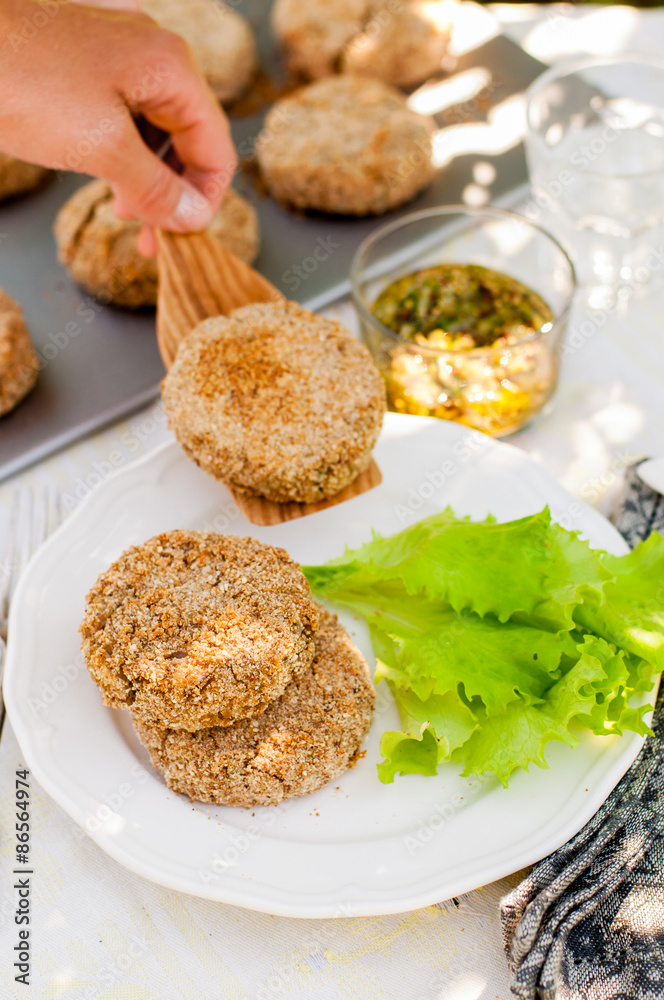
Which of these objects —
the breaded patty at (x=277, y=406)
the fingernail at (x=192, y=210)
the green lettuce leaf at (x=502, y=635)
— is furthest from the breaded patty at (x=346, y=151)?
the green lettuce leaf at (x=502, y=635)

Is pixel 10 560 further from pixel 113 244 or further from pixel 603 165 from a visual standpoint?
pixel 603 165

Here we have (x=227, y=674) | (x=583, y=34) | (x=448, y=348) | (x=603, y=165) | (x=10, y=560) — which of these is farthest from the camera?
(x=583, y=34)

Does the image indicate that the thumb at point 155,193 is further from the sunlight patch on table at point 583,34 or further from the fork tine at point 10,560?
the sunlight patch on table at point 583,34

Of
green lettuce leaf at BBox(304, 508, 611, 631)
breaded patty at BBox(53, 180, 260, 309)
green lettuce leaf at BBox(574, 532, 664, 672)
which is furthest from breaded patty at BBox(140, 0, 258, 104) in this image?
green lettuce leaf at BBox(574, 532, 664, 672)

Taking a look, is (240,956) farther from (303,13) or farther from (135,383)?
(303,13)

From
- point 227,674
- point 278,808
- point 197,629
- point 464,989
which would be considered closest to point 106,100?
point 197,629
